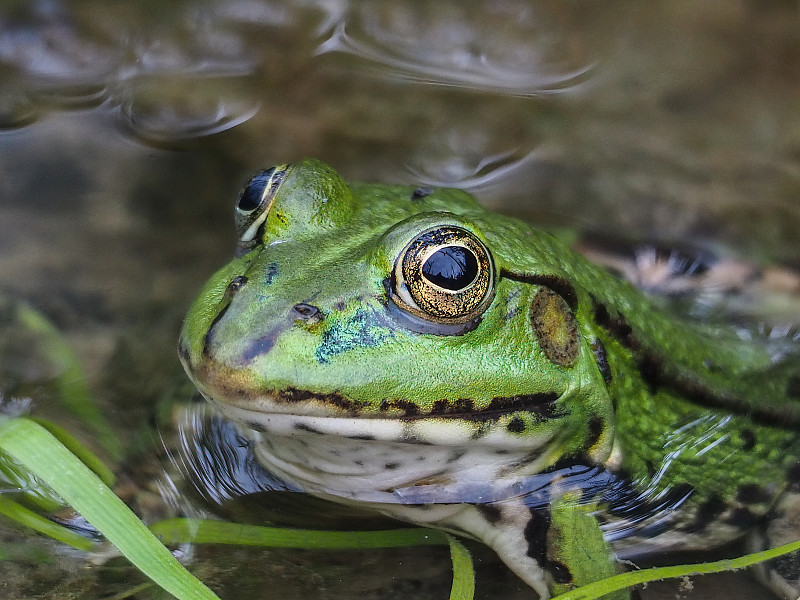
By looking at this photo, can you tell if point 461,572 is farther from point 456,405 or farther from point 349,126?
point 349,126

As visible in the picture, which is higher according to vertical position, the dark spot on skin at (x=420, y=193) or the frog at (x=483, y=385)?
the dark spot on skin at (x=420, y=193)

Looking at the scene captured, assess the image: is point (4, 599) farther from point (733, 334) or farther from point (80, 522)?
point (733, 334)

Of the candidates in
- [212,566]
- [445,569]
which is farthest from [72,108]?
[445,569]

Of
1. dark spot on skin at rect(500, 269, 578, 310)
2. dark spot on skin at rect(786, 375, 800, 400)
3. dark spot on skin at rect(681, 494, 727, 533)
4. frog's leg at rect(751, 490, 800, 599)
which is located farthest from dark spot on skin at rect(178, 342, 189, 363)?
dark spot on skin at rect(786, 375, 800, 400)

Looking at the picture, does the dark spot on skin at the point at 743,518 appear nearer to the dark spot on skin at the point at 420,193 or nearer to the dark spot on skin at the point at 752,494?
the dark spot on skin at the point at 752,494

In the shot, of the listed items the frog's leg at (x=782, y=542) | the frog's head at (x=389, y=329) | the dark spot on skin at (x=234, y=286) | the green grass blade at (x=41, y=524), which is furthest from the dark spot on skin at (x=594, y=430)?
the green grass blade at (x=41, y=524)

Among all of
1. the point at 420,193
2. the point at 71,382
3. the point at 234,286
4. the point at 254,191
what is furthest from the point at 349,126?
the point at 234,286
